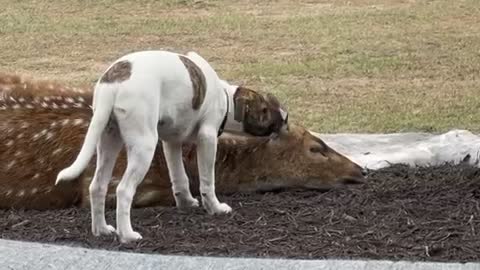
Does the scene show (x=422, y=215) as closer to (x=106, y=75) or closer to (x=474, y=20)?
(x=106, y=75)

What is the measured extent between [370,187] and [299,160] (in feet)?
1.31

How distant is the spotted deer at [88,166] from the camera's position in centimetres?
555

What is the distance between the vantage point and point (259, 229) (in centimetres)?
479

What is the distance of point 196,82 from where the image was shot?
486 centimetres

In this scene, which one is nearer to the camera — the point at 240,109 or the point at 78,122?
the point at 240,109

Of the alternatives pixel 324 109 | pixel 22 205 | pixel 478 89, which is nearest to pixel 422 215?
pixel 22 205

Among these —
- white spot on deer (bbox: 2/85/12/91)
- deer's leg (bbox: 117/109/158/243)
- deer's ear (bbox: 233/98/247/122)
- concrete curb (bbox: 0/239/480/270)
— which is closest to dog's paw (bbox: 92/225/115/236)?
deer's leg (bbox: 117/109/158/243)

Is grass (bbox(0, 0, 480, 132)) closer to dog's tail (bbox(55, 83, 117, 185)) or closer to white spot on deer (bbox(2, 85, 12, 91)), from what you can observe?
white spot on deer (bbox(2, 85, 12, 91))

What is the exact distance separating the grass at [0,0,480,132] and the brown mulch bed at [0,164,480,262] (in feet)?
10.8

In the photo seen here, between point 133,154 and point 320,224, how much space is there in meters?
0.88

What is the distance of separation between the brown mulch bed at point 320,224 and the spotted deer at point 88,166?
110 millimetres

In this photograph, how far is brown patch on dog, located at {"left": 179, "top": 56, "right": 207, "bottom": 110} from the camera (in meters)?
4.84

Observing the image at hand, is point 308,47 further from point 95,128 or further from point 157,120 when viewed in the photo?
point 95,128

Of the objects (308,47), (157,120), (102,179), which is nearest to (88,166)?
(102,179)
